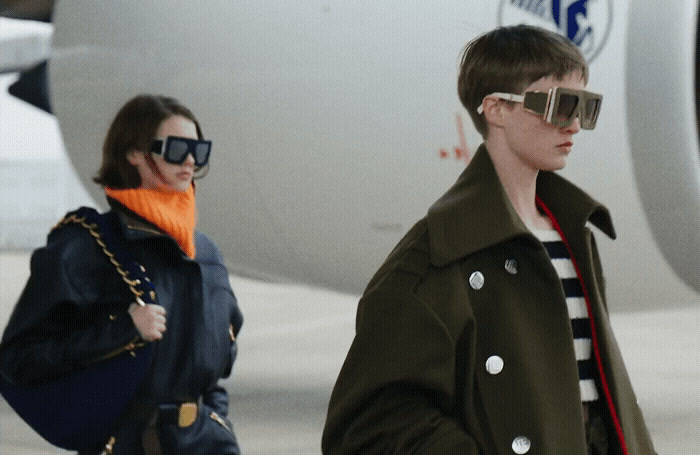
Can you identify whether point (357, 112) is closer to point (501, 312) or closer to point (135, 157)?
point (135, 157)

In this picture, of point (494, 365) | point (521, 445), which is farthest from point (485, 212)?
point (521, 445)

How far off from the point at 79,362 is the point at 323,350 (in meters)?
7.22

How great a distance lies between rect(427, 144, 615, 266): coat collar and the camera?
1559mm

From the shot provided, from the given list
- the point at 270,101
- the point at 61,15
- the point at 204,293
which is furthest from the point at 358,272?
the point at 204,293

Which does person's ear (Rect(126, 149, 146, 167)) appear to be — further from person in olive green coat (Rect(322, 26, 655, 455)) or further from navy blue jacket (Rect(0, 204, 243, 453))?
person in olive green coat (Rect(322, 26, 655, 455))

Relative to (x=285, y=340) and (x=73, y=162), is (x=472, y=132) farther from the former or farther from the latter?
(x=285, y=340)

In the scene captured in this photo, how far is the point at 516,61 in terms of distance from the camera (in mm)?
1668

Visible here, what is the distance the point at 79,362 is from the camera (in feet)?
8.22

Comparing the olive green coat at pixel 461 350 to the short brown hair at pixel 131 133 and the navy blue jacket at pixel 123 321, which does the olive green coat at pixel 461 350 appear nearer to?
the navy blue jacket at pixel 123 321

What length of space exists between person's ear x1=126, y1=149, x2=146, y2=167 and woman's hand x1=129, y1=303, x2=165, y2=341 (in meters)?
0.41

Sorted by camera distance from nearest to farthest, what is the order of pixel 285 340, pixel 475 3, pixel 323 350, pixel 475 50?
pixel 475 50
pixel 475 3
pixel 323 350
pixel 285 340

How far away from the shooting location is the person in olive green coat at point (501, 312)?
59.8 inches

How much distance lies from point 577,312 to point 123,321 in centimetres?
114

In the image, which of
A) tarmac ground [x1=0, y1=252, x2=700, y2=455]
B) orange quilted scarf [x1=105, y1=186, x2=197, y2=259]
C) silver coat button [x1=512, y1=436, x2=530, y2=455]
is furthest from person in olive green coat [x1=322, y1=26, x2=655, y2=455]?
tarmac ground [x1=0, y1=252, x2=700, y2=455]
